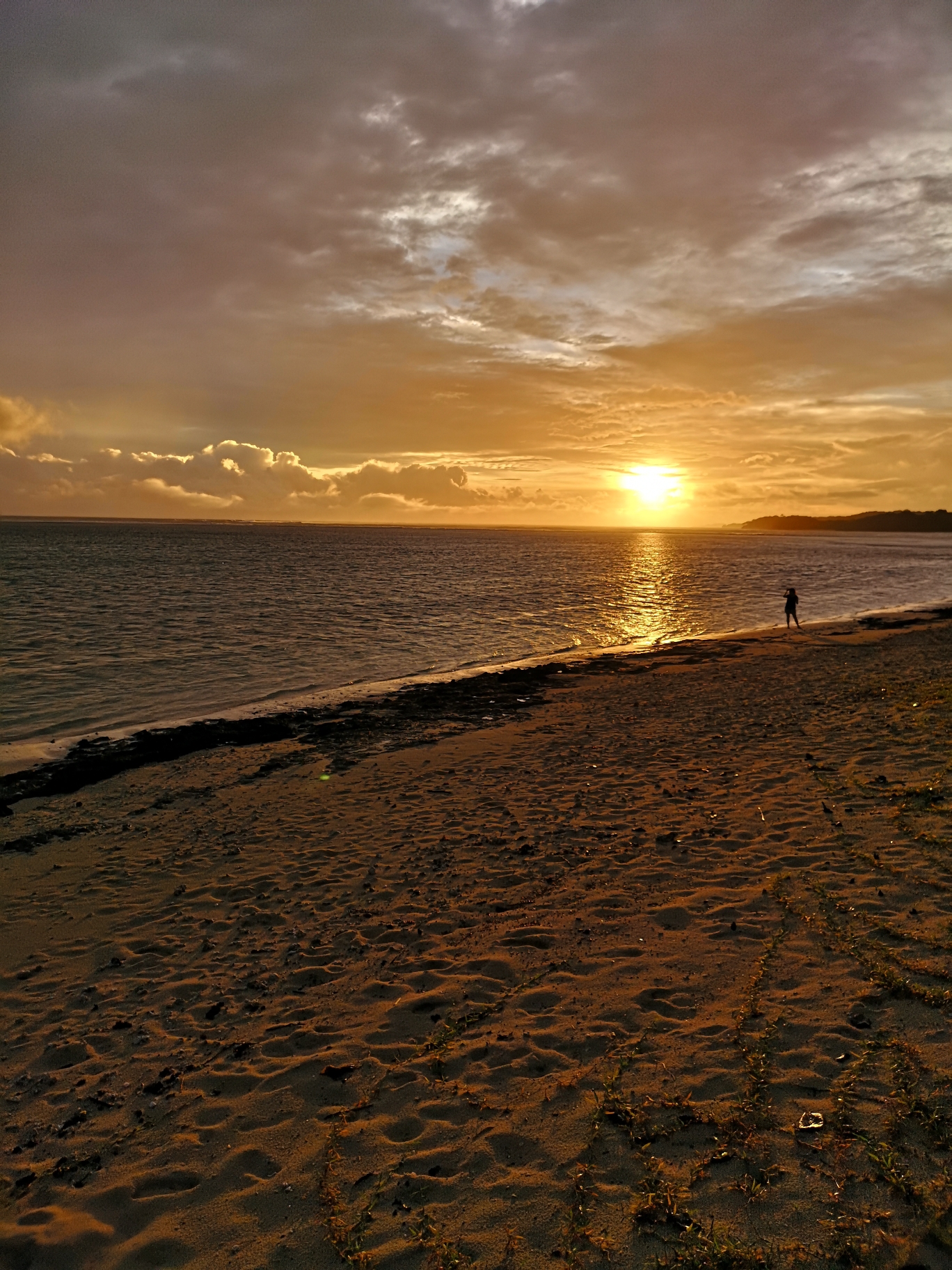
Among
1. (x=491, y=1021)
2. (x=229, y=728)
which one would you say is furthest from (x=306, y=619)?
(x=491, y=1021)

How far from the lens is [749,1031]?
21.0ft

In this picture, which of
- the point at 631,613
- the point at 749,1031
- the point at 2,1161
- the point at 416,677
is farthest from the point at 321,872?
the point at 631,613

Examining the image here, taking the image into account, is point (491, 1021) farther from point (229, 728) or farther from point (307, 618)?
point (307, 618)

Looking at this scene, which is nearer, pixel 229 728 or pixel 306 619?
pixel 229 728

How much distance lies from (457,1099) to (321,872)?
17.1ft

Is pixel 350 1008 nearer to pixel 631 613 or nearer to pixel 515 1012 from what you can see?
pixel 515 1012

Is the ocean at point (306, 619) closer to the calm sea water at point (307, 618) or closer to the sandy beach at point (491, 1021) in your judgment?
the calm sea water at point (307, 618)

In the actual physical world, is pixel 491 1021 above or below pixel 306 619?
below

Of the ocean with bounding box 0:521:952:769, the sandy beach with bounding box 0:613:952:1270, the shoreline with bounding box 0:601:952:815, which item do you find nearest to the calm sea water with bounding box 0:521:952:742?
the ocean with bounding box 0:521:952:769

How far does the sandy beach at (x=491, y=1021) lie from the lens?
483cm

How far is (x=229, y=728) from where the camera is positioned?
20.0m

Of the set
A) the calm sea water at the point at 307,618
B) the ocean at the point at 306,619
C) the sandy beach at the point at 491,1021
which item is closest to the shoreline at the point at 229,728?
the ocean at the point at 306,619

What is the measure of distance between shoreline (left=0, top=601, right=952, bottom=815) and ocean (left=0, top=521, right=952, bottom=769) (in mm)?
589

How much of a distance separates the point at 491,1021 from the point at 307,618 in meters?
38.2
